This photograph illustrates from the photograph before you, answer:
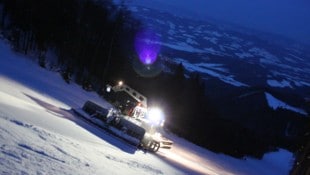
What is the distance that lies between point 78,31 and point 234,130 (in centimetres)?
2806

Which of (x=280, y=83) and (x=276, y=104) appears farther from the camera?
(x=280, y=83)

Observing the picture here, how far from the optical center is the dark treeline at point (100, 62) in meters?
50.6

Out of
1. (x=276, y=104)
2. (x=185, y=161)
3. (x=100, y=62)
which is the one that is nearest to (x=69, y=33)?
(x=100, y=62)

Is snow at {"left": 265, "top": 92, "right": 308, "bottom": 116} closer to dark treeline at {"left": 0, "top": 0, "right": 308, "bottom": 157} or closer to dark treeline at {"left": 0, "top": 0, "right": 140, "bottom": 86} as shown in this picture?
dark treeline at {"left": 0, "top": 0, "right": 308, "bottom": 157}

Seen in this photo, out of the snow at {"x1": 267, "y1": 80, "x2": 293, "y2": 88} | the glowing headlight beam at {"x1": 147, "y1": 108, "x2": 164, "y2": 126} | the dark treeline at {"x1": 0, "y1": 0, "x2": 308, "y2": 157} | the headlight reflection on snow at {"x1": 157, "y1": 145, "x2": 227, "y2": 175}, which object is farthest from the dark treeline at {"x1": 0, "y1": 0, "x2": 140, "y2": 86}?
the snow at {"x1": 267, "y1": 80, "x2": 293, "y2": 88}

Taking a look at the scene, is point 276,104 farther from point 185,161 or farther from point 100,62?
point 185,161

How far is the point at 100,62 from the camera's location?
2653 inches

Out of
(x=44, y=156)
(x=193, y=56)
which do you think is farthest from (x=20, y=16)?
(x=193, y=56)

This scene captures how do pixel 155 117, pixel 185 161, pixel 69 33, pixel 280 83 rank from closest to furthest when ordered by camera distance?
pixel 155 117
pixel 185 161
pixel 69 33
pixel 280 83

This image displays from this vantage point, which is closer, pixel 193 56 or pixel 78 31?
pixel 78 31

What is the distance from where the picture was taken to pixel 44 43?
57.0 metres

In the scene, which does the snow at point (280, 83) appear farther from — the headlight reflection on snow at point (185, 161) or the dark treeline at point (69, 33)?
the headlight reflection on snow at point (185, 161)

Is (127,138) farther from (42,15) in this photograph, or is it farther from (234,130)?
(42,15)

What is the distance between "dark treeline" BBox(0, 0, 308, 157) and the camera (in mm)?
50562
